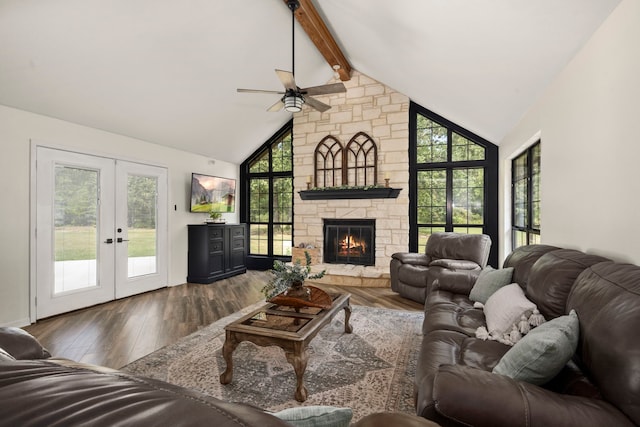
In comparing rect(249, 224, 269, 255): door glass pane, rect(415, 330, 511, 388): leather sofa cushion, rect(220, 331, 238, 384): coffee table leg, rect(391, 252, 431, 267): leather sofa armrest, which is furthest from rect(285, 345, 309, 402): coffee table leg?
rect(249, 224, 269, 255): door glass pane

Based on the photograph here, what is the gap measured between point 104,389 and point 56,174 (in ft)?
15.6

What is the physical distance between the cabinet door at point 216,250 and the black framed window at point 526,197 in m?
4.89

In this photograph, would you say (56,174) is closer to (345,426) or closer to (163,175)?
(163,175)

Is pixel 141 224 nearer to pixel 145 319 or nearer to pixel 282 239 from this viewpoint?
pixel 145 319

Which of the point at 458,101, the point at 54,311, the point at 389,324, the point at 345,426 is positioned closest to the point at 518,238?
the point at 458,101

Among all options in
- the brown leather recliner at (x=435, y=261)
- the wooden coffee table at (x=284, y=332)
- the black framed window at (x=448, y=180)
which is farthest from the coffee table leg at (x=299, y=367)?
the black framed window at (x=448, y=180)

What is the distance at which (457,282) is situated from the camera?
3248mm

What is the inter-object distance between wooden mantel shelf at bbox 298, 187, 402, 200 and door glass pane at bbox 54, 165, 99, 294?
11.5 ft

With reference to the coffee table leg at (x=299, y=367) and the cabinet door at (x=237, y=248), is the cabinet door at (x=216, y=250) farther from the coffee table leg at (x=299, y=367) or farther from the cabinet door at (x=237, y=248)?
the coffee table leg at (x=299, y=367)

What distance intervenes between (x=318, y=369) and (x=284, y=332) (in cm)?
58

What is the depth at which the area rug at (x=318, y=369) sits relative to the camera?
7.29 ft

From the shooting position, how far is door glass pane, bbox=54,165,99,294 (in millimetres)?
4098

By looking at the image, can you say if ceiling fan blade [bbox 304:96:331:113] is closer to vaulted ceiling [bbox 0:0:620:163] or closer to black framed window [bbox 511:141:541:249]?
vaulted ceiling [bbox 0:0:620:163]

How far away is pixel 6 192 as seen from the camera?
358 cm
